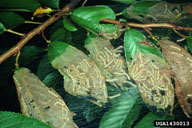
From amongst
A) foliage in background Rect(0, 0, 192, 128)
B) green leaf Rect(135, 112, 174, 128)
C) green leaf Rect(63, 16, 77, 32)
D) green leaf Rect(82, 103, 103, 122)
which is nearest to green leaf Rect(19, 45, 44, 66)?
foliage in background Rect(0, 0, 192, 128)

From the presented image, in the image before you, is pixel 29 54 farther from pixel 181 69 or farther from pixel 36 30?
pixel 181 69

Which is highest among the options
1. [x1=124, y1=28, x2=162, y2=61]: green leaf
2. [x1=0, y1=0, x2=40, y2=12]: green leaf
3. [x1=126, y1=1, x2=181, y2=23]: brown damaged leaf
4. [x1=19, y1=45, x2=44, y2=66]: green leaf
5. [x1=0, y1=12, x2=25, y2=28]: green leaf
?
[x1=0, y1=0, x2=40, y2=12]: green leaf

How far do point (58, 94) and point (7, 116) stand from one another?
0.42 ft

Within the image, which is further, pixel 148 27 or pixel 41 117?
pixel 148 27

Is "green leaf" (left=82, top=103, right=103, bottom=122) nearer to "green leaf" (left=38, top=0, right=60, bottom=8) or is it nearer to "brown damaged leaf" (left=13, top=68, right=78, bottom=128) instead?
Result: "brown damaged leaf" (left=13, top=68, right=78, bottom=128)

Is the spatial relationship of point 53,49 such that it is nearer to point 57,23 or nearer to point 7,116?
point 57,23

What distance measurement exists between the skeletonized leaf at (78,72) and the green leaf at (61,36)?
33 millimetres

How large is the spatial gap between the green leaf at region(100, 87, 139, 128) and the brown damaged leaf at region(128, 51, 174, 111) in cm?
3

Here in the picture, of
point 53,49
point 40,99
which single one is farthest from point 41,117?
point 53,49

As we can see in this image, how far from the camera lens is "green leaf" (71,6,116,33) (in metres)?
0.58

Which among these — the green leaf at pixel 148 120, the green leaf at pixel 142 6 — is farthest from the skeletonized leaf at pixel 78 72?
the green leaf at pixel 142 6

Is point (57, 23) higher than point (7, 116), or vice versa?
point (57, 23)

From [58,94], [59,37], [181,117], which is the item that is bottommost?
[181,117]

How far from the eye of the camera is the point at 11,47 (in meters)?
0.60
